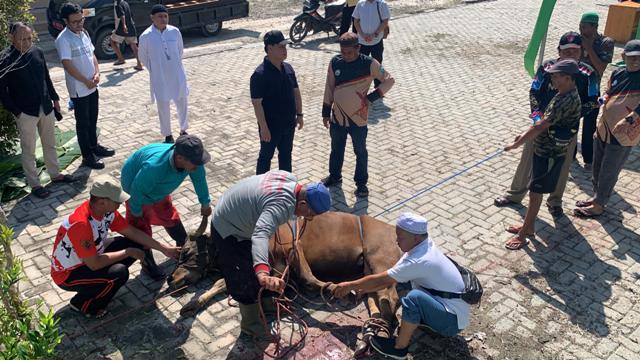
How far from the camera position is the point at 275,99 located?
19.7 ft

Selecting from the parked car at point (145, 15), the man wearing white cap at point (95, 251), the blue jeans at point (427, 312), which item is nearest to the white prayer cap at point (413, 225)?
the blue jeans at point (427, 312)

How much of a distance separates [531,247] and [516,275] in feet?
1.99

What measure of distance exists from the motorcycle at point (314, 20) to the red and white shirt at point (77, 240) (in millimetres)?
11650

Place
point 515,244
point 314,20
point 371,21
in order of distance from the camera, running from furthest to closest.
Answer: point 314,20
point 371,21
point 515,244

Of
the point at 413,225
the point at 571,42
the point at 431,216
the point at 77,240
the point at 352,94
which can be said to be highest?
the point at 571,42

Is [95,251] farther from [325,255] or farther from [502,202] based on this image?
[502,202]

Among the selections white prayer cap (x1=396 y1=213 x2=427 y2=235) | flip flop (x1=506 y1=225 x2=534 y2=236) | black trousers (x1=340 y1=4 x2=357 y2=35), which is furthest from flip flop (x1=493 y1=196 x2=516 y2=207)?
black trousers (x1=340 y1=4 x2=357 y2=35)

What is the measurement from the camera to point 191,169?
14.9 ft

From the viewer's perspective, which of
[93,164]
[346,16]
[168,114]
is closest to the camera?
[93,164]

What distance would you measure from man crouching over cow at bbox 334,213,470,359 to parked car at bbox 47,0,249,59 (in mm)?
10531

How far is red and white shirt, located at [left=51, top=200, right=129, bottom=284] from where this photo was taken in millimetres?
4137

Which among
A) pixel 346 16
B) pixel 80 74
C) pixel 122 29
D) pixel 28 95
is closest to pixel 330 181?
pixel 80 74

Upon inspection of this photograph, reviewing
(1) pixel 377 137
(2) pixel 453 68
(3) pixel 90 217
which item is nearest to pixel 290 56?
(2) pixel 453 68

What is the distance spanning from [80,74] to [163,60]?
3.89 ft
